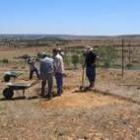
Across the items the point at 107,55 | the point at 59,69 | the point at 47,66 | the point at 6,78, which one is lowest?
the point at 107,55

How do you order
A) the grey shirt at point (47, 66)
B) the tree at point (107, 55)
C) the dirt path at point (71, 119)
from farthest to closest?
the tree at point (107, 55)
the grey shirt at point (47, 66)
the dirt path at point (71, 119)

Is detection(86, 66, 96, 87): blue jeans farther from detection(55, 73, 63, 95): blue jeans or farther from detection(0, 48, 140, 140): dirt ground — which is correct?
detection(55, 73, 63, 95): blue jeans

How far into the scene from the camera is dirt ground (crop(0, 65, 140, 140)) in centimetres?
1223

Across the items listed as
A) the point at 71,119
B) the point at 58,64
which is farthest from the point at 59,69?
the point at 71,119

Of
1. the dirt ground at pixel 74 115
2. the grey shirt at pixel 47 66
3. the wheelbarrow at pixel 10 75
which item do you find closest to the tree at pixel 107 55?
the wheelbarrow at pixel 10 75

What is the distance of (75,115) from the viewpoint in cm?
1435

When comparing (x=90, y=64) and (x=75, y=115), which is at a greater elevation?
(x=90, y=64)

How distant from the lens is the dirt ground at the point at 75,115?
12.2 m

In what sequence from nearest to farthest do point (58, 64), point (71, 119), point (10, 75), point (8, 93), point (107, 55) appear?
point (71, 119) < point (58, 64) < point (8, 93) < point (10, 75) < point (107, 55)

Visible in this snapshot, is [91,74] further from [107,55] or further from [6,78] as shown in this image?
[107,55]

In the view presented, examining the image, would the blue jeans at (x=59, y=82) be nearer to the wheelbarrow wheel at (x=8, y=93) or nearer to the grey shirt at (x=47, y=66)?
the grey shirt at (x=47, y=66)

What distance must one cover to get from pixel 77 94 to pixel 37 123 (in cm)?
541

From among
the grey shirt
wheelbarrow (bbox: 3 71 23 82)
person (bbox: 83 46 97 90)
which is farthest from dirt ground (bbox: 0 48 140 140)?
wheelbarrow (bbox: 3 71 23 82)

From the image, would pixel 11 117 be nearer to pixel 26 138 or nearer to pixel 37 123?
pixel 37 123
